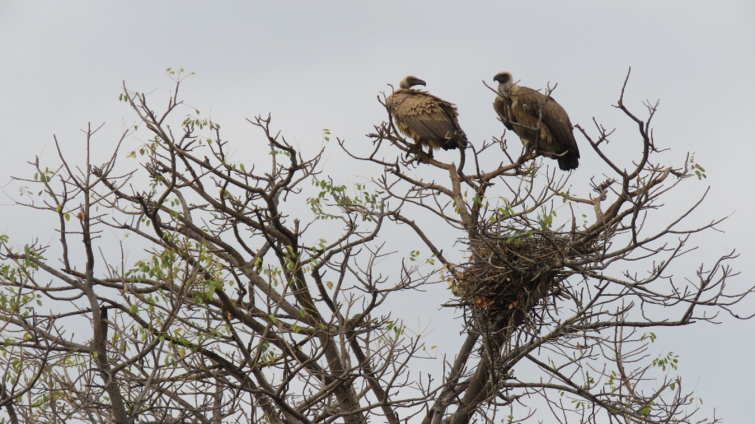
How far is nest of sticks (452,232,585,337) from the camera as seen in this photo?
7199 mm

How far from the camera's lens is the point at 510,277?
291 inches

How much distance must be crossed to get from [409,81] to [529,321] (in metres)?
5.75

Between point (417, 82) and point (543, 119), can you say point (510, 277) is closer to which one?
point (543, 119)

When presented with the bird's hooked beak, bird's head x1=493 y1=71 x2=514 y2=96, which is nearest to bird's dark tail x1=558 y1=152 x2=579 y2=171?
bird's head x1=493 y1=71 x2=514 y2=96

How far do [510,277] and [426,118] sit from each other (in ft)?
11.9

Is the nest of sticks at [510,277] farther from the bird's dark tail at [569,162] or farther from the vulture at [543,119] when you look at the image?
the bird's dark tail at [569,162]

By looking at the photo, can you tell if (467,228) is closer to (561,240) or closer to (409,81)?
(561,240)

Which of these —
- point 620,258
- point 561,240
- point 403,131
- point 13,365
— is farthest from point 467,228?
point 13,365

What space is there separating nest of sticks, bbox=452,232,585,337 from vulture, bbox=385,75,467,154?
2734 millimetres

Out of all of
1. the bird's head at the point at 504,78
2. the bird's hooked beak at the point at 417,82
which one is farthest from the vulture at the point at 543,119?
the bird's hooked beak at the point at 417,82

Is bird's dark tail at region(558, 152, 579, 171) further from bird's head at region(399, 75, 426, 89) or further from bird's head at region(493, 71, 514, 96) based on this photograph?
bird's head at region(399, 75, 426, 89)

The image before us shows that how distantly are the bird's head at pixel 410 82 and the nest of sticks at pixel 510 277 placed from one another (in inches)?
195

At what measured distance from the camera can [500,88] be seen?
36.6 feet

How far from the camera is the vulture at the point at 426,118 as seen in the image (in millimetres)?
10312
